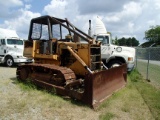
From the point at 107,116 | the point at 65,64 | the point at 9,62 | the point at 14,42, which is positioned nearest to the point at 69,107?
the point at 107,116

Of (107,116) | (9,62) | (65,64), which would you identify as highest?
(65,64)

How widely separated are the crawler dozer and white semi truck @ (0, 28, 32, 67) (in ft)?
23.3

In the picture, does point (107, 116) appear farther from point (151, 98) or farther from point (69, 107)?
point (151, 98)

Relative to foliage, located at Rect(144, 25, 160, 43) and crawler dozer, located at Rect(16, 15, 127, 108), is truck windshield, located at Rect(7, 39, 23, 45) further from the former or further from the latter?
foliage, located at Rect(144, 25, 160, 43)

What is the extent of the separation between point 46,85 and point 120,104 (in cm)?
256

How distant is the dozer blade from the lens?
636 cm

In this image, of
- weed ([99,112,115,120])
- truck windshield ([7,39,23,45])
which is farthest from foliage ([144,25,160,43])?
weed ([99,112,115,120])

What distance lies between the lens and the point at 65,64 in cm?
867

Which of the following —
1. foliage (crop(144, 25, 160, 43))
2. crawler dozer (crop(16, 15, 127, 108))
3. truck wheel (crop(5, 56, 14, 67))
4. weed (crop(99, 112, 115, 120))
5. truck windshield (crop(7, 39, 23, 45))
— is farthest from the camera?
foliage (crop(144, 25, 160, 43))

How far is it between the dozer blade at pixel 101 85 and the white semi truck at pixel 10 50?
29.9 ft

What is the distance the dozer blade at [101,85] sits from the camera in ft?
20.9

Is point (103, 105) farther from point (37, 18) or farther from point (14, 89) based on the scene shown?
point (37, 18)

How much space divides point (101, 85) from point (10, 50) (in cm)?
1144

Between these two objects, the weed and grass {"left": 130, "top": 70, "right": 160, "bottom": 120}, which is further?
grass {"left": 130, "top": 70, "right": 160, "bottom": 120}
